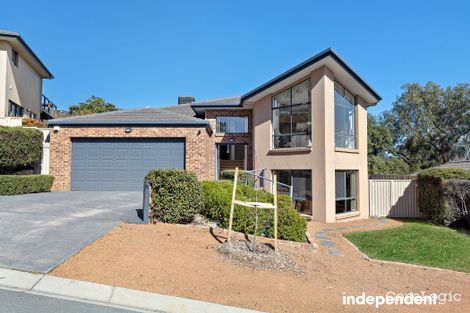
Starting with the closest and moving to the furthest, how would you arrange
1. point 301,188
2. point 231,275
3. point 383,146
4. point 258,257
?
1. point 231,275
2. point 258,257
3. point 301,188
4. point 383,146

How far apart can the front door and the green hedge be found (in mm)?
10022

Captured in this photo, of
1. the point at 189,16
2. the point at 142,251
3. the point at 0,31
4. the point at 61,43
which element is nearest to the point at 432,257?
the point at 142,251

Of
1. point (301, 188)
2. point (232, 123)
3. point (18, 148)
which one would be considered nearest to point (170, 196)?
point (301, 188)

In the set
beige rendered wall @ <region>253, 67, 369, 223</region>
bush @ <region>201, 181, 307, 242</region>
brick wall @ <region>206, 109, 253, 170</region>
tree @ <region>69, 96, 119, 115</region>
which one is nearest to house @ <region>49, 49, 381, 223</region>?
beige rendered wall @ <region>253, 67, 369, 223</region>

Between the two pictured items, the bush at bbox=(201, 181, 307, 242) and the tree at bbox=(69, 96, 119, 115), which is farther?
the tree at bbox=(69, 96, 119, 115)

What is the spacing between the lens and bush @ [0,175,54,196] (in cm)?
1287

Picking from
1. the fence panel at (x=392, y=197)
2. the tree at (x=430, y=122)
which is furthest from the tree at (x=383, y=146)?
the fence panel at (x=392, y=197)

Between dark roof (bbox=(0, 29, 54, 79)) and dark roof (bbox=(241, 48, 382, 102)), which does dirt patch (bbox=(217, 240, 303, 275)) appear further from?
dark roof (bbox=(0, 29, 54, 79))

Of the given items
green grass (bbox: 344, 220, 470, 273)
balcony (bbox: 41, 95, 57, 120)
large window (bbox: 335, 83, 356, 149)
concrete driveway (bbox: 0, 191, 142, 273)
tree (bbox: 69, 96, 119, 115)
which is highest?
tree (bbox: 69, 96, 119, 115)

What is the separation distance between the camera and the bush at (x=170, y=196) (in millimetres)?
8281

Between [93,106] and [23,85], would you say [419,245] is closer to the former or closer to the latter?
[23,85]

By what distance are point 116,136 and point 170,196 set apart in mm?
8902

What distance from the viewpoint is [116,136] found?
52.1 ft

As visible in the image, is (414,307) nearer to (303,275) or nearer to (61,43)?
(303,275)
